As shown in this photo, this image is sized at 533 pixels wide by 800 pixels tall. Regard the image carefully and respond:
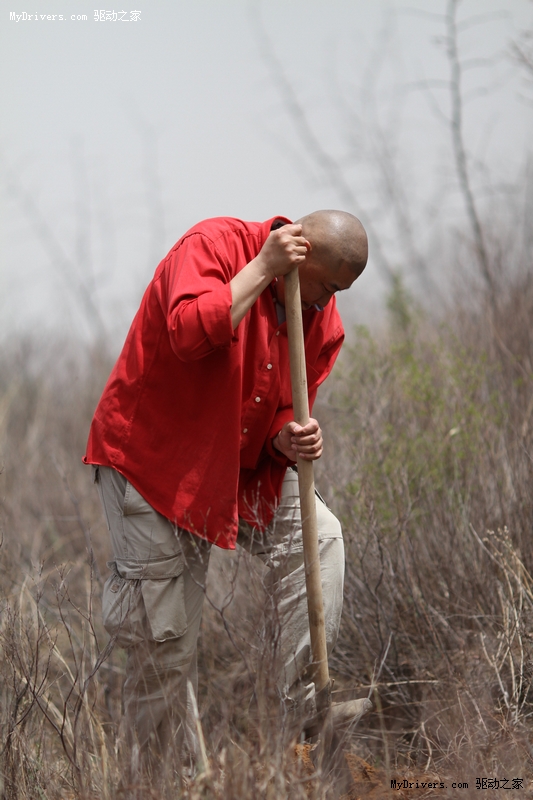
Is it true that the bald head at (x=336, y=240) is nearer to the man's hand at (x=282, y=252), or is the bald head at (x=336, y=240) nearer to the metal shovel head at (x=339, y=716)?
the man's hand at (x=282, y=252)

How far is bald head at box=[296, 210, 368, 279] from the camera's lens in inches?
96.2

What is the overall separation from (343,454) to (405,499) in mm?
767

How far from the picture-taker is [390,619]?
11.2 ft

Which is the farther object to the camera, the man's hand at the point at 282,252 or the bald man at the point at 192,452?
the bald man at the point at 192,452

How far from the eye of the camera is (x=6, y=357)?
10352 mm

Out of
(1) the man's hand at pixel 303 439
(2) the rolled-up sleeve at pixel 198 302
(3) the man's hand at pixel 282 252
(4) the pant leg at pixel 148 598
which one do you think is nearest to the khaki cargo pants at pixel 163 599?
(4) the pant leg at pixel 148 598

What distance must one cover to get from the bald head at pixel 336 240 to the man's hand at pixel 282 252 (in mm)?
96

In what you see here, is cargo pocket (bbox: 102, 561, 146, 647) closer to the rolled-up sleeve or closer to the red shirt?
the red shirt

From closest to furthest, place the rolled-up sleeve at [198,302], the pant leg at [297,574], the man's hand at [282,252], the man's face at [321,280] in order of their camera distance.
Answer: the rolled-up sleeve at [198,302]
the man's hand at [282,252]
the man's face at [321,280]
the pant leg at [297,574]

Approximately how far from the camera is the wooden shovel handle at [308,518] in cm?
252

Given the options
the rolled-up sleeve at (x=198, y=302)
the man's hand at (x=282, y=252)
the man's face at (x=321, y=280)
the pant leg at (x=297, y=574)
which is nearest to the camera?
the rolled-up sleeve at (x=198, y=302)

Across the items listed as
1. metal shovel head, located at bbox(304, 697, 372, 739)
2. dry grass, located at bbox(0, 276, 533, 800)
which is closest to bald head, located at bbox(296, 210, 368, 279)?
dry grass, located at bbox(0, 276, 533, 800)

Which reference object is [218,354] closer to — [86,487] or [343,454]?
[343,454]

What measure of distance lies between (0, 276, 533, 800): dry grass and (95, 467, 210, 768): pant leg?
12 cm
